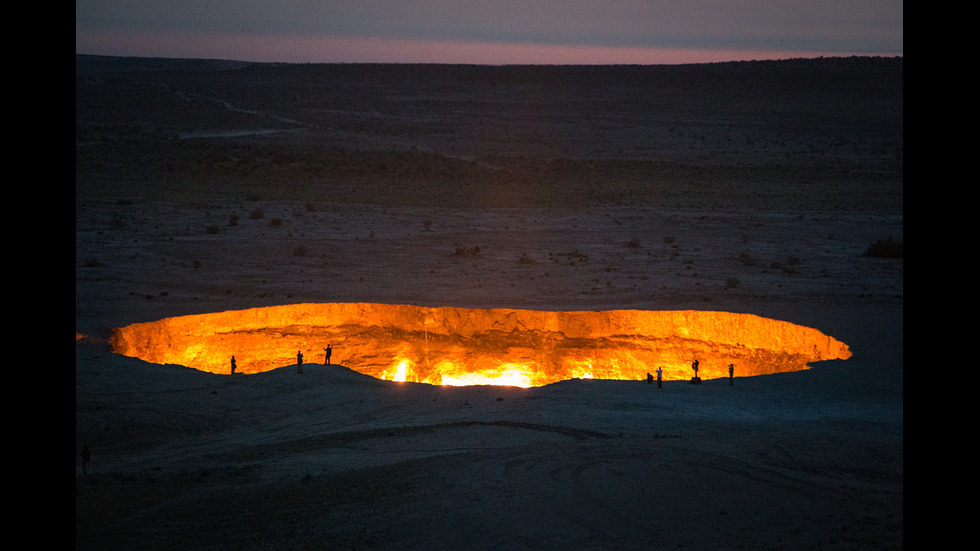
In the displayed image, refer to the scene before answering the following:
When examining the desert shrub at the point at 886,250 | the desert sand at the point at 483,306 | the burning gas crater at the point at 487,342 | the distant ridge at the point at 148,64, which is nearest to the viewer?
the desert sand at the point at 483,306

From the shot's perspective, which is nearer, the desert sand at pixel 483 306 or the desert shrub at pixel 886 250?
the desert sand at pixel 483 306

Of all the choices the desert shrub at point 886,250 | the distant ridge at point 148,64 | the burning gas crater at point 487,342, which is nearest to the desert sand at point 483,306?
the burning gas crater at point 487,342

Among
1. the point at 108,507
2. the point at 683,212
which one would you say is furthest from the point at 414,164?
the point at 108,507

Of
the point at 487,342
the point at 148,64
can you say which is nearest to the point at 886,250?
the point at 487,342

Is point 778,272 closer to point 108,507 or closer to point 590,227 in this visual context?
point 590,227

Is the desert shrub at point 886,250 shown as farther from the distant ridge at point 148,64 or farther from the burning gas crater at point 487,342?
the distant ridge at point 148,64

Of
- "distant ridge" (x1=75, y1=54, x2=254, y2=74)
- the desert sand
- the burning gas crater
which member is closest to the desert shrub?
the desert sand
